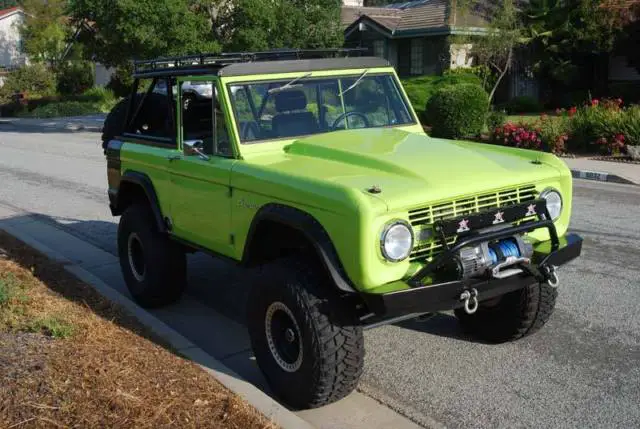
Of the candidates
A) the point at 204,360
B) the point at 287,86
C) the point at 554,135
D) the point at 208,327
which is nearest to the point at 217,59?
the point at 287,86

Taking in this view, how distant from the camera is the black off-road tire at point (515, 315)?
4.95 metres

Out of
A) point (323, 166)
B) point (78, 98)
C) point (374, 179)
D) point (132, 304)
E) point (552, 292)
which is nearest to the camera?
point (374, 179)

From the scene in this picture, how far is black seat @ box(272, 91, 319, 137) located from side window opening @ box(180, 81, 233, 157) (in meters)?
0.38

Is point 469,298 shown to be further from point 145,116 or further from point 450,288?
point 145,116

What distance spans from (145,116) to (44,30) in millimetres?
57713

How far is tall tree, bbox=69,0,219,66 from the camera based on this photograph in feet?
74.1

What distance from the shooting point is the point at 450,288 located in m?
3.91

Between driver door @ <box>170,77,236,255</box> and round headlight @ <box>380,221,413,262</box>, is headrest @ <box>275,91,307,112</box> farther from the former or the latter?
round headlight @ <box>380,221,413,262</box>

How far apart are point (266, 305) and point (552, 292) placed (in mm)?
2004

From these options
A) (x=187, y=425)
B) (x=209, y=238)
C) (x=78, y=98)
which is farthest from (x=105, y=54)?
(x=187, y=425)

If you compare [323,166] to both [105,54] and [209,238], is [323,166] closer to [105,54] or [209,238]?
[209,238]

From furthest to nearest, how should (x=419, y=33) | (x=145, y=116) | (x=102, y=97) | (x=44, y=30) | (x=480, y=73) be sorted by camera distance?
(x=44, y=30)
(x=102, y=97)
(x=419, y=33)
(x=480, y=73)
(x=145, y=116)

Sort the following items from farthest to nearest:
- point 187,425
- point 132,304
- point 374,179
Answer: point 132,304 < point 374,179 < point 187,425

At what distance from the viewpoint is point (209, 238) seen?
5273 millimetres
